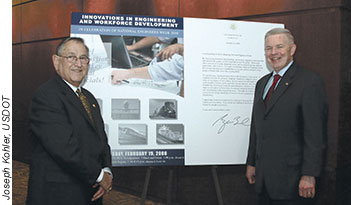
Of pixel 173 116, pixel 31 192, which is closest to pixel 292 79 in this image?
pixel 173 116

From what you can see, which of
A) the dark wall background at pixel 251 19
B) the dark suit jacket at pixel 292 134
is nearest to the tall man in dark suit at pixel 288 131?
the dark suit jacket at pixel 292 134

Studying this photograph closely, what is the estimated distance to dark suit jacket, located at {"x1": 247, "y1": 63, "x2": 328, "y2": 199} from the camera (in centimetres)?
179

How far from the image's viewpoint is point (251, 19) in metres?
3.01

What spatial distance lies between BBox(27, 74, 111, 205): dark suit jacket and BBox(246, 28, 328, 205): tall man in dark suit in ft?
3.43

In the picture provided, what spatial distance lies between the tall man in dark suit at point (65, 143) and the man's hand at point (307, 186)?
1134 millimetres

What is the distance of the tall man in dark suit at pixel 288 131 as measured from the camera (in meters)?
1.80

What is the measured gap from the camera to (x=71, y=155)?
1.58 meters

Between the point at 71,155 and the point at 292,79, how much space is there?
1.38 meters

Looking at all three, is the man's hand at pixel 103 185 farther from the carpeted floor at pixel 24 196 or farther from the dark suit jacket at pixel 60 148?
the carpeted floor at pixel 24 196

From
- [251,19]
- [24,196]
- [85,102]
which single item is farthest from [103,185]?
[24,196]

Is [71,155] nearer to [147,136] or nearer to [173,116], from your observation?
[147,136]
